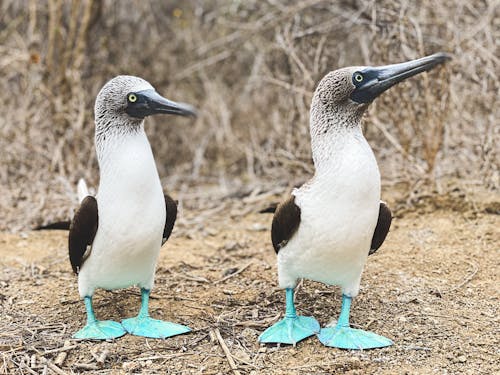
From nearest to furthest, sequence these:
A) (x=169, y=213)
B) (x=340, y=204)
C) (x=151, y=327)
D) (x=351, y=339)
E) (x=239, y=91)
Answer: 1. (x=340, y=204)
2. (x=351, y=339)
3. (x=151, y=327)
4. (x=169, y=213)
5. (x=239, y=91)

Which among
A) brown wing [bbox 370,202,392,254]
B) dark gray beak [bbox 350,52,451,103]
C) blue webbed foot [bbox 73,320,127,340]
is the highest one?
dark gray beak [bbox 350,52,451,103]

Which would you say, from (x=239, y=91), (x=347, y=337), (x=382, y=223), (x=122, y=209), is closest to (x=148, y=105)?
(x=122, y=209)

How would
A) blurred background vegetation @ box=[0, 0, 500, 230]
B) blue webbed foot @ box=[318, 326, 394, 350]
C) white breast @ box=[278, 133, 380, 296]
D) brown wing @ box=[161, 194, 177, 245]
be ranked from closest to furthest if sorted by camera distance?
white breast @ box=[278, 133, 380, 296] → blue webbed foot @ box=[318, 326, 394, 350] → brown wing @ box=[161, 194, 177, 245] → blurred background vegetation @ box=[0, 0, 500, 230]

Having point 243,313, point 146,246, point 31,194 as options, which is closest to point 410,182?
point 243,313

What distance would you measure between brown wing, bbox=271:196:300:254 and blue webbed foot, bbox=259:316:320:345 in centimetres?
35

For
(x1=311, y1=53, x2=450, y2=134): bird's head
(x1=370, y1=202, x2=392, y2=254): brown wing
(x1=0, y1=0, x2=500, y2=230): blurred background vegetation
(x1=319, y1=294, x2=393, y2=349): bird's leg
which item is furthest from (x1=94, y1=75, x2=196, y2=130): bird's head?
(x1=0, y1=0, x2=500, y2=230): blurred background vegetation

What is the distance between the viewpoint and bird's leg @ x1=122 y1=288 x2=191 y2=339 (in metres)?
3.19

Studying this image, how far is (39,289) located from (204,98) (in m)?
3.84

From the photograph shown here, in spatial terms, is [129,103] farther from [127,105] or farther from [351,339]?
[351,339]

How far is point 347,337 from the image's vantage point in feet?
9.98

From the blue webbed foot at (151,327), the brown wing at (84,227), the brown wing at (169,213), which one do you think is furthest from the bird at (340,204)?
the brown wing at (84,227)

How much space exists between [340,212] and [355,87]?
542mm

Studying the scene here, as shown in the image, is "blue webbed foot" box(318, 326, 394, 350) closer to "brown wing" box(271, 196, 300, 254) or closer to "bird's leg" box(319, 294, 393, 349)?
"bird's leg" box(319, 294, 393, 349)

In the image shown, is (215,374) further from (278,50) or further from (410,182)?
(278,50)
